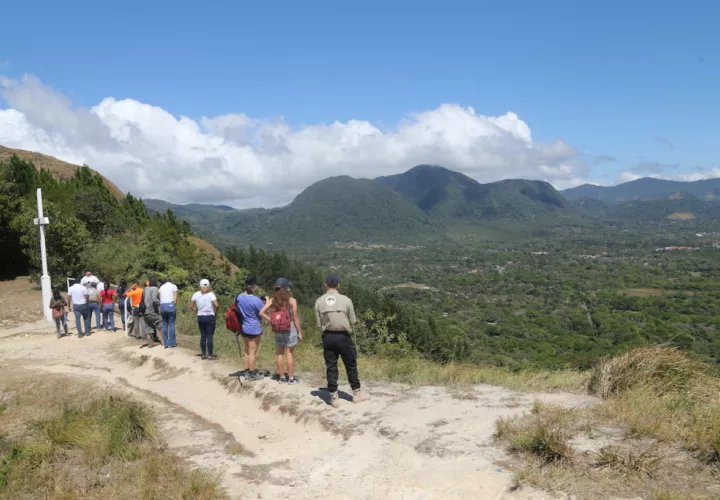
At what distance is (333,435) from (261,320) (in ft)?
13.3

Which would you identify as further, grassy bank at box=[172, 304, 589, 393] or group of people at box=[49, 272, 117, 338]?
group of people at box=[49, 272, 117, 338]

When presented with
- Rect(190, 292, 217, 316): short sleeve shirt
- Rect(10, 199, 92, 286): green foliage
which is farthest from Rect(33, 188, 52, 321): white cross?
Rect(190, 292, 217, 316): short sleeve shirt

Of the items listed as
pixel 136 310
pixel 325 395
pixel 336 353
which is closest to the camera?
pixel 336 353

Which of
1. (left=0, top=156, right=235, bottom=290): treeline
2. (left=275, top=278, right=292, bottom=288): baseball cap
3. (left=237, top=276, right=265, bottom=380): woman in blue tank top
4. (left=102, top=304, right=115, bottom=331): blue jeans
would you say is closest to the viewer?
(left=275, top=278, right=292, bottom=288): baseball cap

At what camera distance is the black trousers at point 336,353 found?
6.69m

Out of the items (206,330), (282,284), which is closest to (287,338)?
(282,284)

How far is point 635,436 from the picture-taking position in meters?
4.96

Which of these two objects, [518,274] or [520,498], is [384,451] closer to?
[520,498]

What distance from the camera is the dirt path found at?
4.62 metres

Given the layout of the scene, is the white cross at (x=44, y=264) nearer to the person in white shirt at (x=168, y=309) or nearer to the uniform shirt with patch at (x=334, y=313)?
the person in white shirt at (x=168, y=309)

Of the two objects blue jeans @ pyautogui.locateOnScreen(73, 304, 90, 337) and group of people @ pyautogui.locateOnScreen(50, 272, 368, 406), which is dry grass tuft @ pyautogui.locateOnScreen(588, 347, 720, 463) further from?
blue jeans @ pyautogui.locateOnScreen(73, 304, 90, 337)

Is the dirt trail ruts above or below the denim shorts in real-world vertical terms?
below

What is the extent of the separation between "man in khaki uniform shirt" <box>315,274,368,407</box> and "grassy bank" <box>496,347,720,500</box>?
7.24 ft

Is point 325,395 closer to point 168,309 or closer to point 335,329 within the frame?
point 335,329
